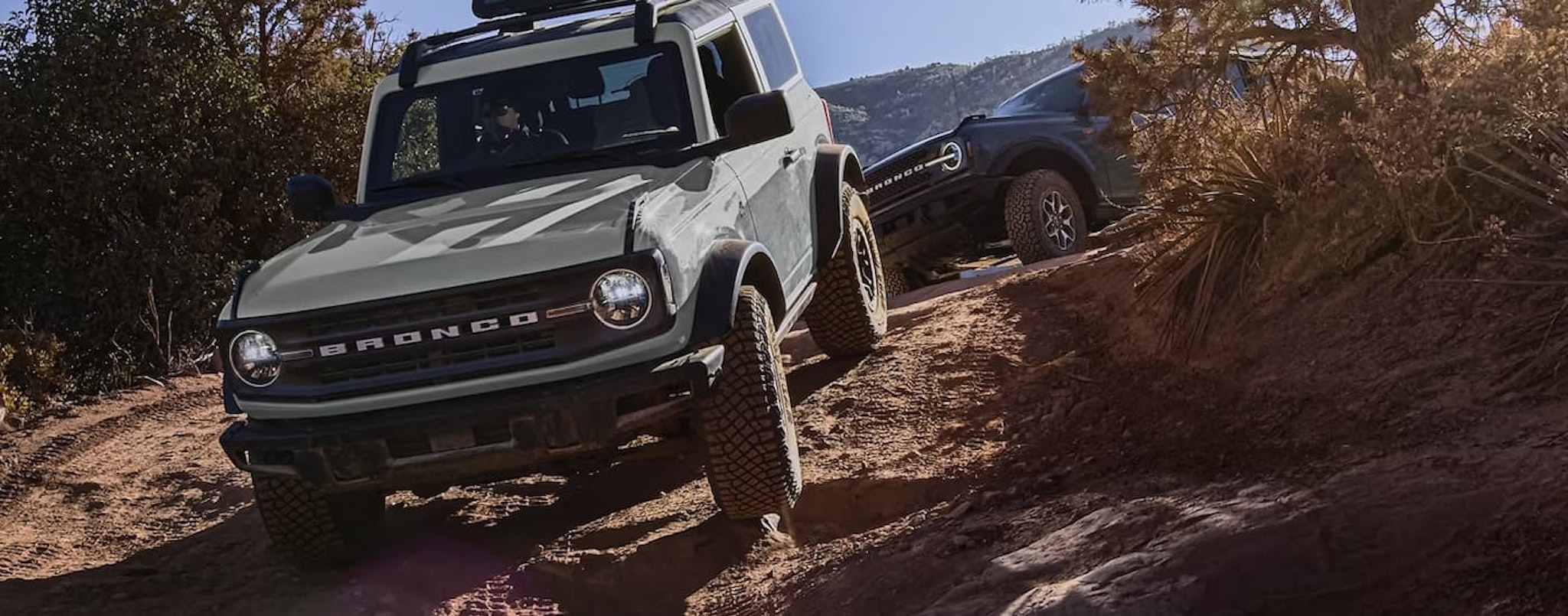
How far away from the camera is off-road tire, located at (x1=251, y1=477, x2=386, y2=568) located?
5.49 meters

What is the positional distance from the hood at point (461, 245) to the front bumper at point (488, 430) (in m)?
0.39

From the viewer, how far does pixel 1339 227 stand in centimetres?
578

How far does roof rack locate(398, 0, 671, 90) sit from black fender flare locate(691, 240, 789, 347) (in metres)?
1.30

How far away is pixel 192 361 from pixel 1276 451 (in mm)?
10419

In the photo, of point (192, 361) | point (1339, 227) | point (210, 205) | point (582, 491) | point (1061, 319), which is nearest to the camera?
point (1339, 227)

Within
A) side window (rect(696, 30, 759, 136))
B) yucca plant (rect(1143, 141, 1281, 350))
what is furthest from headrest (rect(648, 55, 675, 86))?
yucca plant (rect(1143, 141, 1281, 350))

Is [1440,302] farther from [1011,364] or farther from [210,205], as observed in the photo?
[210,205]

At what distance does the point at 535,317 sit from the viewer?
4.88m

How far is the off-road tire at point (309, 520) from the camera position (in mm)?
5488

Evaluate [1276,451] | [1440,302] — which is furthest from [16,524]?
[1440,302]

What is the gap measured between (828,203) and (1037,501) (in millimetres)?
2749

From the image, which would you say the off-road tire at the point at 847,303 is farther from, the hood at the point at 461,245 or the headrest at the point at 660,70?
the hood at the point at 461,245

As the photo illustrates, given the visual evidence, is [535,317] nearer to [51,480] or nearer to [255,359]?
[255,359]

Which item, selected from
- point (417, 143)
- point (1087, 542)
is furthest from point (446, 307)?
point (1087, 542)
